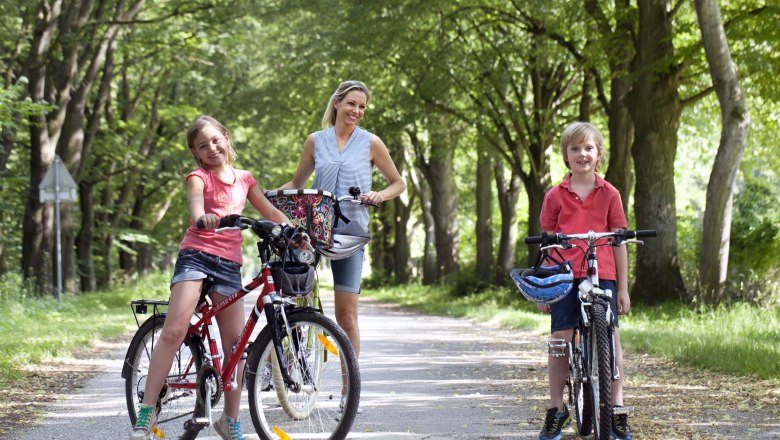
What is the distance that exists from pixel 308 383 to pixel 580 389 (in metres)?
1.51

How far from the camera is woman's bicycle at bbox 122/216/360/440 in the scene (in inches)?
215

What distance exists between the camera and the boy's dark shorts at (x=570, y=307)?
6.06 metres

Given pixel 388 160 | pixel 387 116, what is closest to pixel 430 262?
pixel 387 116

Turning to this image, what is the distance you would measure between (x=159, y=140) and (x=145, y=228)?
5836 mm

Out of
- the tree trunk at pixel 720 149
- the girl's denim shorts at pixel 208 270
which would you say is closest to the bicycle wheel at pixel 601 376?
the girl's denim shorts at pixel 208 270

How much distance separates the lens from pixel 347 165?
265 inches

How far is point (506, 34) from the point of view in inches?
953

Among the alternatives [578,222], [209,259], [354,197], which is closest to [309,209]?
[354,197]

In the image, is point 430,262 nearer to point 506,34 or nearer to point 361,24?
point 506,34

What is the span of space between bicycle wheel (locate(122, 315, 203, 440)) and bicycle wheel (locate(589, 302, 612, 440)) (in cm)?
207

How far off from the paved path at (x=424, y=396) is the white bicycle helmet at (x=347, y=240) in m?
1.09

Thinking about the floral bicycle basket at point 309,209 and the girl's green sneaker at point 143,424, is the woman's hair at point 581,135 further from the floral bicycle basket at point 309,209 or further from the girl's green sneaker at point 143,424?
the girl's green sneaker at point 143,424

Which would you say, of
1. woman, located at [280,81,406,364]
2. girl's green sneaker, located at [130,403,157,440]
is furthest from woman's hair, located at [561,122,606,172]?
girl's green sneaker, located at [130,403,157,440]

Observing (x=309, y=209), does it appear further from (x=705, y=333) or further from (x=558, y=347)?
(x=705, y=333)
